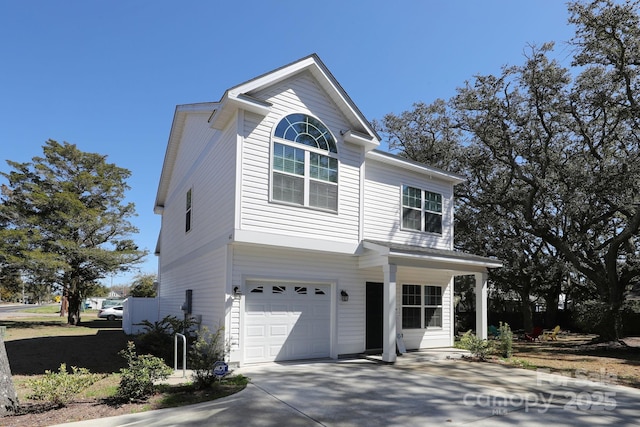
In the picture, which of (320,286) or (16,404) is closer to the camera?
(16,404)

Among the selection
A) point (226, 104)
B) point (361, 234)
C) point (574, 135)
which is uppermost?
point (574, 135)

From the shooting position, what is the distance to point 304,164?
36.5 feet

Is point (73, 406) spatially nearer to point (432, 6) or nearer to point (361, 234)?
point (361, 234)

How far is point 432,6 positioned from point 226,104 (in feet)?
23.3

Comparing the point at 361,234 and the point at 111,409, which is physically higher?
the point at 361,234

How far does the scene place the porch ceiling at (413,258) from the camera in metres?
11.3

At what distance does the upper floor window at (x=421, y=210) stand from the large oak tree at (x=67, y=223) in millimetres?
19120

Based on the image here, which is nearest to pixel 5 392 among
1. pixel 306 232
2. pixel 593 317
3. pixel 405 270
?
pixel 306 232

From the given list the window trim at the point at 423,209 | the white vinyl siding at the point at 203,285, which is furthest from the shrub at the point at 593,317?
the white vinyl siding at the point at 203,285

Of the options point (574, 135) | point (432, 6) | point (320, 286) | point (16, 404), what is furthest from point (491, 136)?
point (16, 404)

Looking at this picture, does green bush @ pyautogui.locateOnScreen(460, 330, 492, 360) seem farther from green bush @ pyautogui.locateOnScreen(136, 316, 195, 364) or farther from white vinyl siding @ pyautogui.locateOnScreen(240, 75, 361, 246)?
green bush @ pyautogui.locateOnScreen(136, 316, 195, 364)

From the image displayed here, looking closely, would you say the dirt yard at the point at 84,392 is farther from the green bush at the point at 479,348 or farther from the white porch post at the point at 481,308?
the white porch post at the point at 481,308

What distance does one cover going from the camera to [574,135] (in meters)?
19.0

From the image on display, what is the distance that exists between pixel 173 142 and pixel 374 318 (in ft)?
35.9
